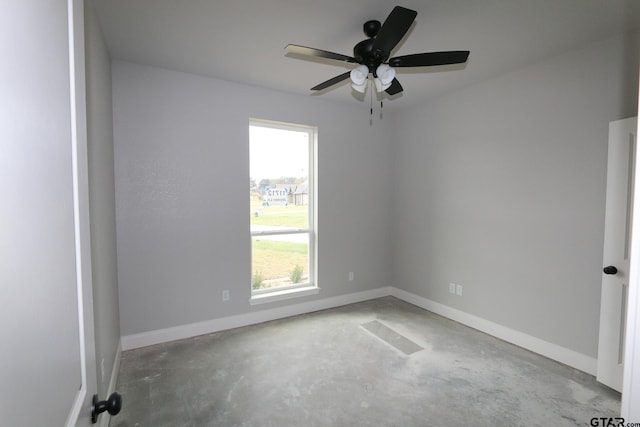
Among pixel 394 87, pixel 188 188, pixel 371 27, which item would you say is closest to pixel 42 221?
pixel 371 27

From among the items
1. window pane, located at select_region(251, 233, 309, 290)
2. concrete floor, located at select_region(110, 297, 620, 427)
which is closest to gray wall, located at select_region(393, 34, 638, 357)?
concrete floor, located at select_region(110, 297, 620, 427)

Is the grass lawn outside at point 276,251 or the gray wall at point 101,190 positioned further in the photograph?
the grass lawn outside at point 276,251

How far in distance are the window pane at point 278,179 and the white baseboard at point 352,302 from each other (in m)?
1.07

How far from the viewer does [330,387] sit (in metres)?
2.43

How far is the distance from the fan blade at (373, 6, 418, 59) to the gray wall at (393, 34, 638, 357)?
6.34 feet

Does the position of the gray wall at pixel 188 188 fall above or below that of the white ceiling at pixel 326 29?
below

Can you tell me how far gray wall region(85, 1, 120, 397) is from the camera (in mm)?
1803

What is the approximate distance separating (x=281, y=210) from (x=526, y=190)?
9.05 feet

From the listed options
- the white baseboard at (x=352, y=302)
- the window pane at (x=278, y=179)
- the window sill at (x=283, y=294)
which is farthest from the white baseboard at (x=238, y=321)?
the window pane at (x=278, y=179)

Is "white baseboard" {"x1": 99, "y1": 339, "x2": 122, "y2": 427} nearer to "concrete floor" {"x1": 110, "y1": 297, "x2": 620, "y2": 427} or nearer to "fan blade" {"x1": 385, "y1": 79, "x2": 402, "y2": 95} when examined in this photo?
"concrete floor" {"x1": 110, "y1": 297, "x2": 620, "y2": 427}

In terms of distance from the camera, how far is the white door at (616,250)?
2295 mm

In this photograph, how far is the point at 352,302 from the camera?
4375 millimetres

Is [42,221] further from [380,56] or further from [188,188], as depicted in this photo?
[188,188]

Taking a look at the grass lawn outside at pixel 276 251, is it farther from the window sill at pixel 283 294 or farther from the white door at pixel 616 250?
the white door at pixel 616 250
